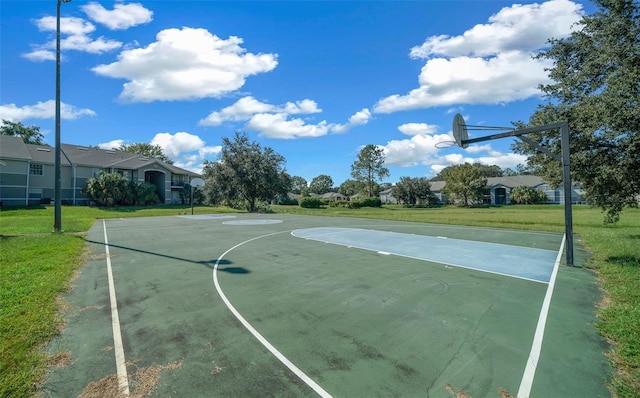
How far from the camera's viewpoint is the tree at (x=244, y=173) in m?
36.8

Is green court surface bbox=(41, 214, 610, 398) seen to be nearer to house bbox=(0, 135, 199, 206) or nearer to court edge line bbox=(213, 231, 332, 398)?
court edge line bbox=(213, 231, 332, 398)

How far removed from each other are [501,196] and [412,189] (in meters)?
19.9

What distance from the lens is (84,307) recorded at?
5574mm

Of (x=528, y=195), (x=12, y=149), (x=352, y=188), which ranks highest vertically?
(x=12, y=149)

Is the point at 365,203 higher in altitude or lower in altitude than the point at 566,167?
lower

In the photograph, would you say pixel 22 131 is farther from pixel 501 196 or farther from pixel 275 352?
pixel 501 196

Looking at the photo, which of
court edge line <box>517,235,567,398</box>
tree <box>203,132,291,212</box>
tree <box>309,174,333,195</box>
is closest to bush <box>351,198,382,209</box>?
tree <box>203,132,291,212</box>

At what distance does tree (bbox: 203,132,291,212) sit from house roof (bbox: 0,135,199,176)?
41.9 feet

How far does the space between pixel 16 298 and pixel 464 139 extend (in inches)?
486

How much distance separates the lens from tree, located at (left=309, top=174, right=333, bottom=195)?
378 feet

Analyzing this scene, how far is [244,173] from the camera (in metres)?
36.9

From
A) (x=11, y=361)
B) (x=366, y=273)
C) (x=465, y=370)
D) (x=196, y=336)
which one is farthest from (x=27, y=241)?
(x=465, y=370)

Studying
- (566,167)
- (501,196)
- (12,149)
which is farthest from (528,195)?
(12,149)

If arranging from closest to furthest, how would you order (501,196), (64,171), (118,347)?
1. (118,347)
2. (64,171)
3. (501,196)
